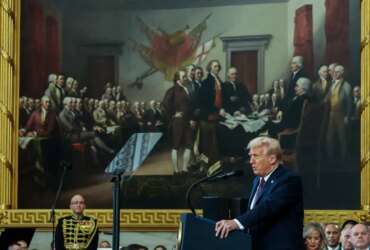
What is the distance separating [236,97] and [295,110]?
90cm

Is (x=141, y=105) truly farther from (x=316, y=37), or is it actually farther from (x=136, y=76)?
(x=316, y=37)

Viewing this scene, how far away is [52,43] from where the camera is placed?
14.6 meters

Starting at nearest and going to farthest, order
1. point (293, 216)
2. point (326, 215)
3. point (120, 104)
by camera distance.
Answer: point (293, 216) → point (326, 215) → point (120, 104)

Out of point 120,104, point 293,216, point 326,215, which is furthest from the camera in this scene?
point 120,104

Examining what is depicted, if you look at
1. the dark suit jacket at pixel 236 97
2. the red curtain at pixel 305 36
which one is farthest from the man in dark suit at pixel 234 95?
the red curtain at pixel 305 36

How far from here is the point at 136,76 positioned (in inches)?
568

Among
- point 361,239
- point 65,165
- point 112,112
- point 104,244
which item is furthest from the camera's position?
point 112,112

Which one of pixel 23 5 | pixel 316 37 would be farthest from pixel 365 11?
pixel 23 5

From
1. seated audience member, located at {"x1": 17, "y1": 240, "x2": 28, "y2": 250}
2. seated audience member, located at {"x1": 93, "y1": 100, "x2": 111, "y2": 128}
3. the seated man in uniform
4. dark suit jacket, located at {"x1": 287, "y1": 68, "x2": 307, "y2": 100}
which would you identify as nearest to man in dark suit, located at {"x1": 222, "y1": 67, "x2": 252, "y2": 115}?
dark suit jacket, located at {"x1": 287, "y1": 68, "x2": 307, "y2": 100}

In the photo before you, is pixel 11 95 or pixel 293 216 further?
pixel 11 95

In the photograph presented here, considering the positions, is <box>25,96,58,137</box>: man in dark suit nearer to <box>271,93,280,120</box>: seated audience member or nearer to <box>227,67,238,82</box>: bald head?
<box>227,67,238,82</box>: bald head

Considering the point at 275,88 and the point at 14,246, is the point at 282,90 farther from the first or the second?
the point at 14,246

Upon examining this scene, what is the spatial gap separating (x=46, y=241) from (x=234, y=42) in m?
4.10

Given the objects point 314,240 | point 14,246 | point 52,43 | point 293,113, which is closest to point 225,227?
point 314,240
